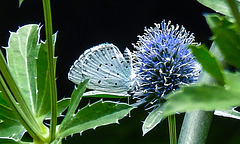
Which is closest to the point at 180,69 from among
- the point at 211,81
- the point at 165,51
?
the point at 165,51

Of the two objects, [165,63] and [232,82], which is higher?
[232,82]

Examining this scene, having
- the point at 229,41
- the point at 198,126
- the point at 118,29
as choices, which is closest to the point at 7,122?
the point at 198,126

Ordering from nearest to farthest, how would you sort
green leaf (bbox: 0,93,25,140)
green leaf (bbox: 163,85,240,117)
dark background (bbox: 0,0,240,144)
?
green leaf (bbox: 163,85,240,117), green leaf (bbox: 0,93,25,140), dark background (bbox: 0,0,240,144)

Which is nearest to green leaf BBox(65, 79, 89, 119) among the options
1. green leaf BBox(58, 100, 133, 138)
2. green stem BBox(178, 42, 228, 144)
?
green leaf BBox(58, 100, 133, 138)

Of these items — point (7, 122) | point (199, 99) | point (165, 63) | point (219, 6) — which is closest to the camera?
point (199, 99)

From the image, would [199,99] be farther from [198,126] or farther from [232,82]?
[198,126]

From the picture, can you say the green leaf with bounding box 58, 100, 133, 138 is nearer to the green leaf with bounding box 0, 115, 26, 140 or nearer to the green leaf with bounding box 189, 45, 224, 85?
the green leaf with bounding box 0, 115, 26, 140

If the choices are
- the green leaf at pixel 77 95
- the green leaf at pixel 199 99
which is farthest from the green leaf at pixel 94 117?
the green leaf at pixel 199 99
